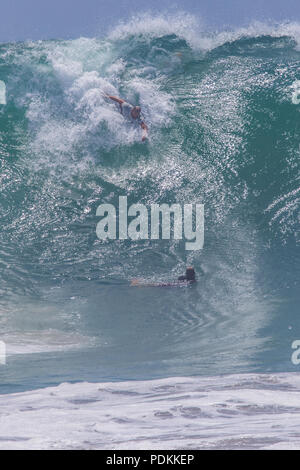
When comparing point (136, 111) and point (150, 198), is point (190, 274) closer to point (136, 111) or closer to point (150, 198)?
point (150, 198)

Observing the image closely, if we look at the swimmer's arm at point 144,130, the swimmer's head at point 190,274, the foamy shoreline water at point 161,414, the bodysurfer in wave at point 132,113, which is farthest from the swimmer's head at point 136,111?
the foamy shoreline water at point 161,414

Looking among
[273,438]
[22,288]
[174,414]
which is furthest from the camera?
[22,288]

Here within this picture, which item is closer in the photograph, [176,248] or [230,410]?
[230,410]

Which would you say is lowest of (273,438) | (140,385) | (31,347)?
(273,438)

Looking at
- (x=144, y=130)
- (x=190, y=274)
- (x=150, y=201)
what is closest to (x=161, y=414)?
(x=190, y=274)

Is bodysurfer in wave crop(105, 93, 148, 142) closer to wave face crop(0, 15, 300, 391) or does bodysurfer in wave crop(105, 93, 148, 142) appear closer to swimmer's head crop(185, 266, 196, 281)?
wave face crop(0, 15, 300, 391)

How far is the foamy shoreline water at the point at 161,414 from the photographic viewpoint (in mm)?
5586

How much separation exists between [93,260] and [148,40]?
31.8ft

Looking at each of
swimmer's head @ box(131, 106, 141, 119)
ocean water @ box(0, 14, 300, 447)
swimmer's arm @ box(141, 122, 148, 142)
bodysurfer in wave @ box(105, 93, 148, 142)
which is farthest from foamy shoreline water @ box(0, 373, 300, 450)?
swimmer's head @ box(131, 106, 141, 119)

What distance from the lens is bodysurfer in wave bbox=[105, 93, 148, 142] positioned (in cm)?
1659

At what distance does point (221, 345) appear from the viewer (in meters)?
9.09

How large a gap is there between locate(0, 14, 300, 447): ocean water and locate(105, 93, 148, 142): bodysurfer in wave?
0.78ft

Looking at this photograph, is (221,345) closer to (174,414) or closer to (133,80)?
(174,414)

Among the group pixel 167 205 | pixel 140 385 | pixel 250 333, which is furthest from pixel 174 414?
pixel 167 205
